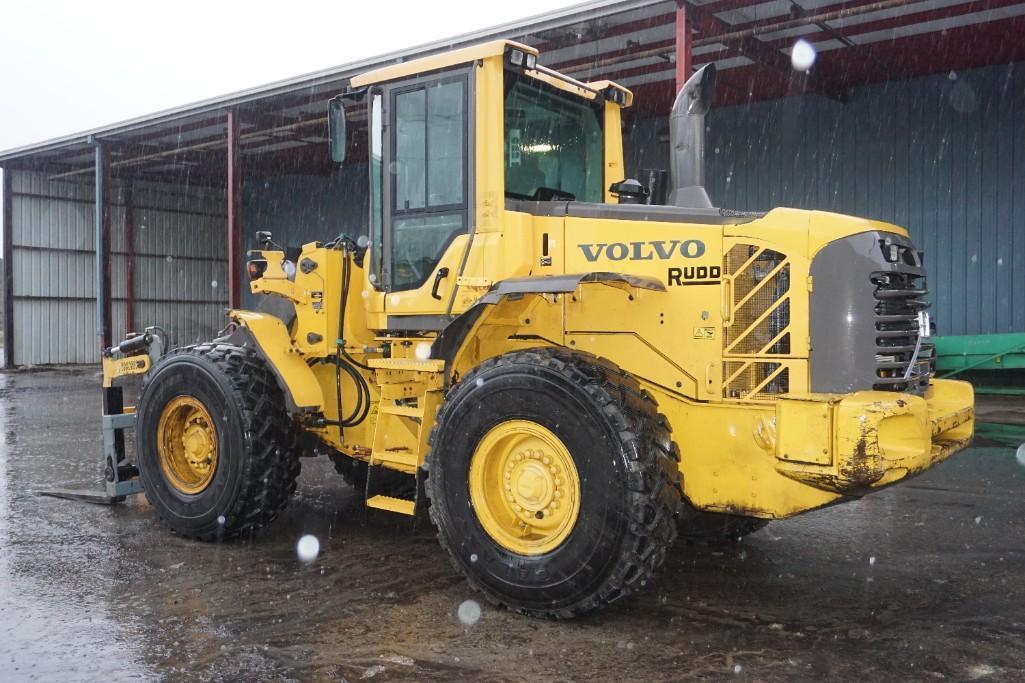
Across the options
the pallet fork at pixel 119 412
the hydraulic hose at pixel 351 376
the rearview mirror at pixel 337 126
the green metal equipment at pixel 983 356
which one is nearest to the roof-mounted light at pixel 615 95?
the rearview mirror at pixel 337 126

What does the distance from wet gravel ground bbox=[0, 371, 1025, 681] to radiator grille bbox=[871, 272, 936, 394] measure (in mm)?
1089

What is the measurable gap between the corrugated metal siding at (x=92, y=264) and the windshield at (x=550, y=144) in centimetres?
2421

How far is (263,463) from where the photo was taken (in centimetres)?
549

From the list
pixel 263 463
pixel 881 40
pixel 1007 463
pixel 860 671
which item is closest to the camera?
pixel 860 671

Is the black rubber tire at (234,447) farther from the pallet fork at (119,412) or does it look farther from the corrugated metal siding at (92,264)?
the corrugated metal siding at (92,264)

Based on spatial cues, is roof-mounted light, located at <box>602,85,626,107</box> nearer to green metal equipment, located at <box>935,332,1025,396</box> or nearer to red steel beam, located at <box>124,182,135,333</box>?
green metal equipment, located at <box>935,332,1025,396</box>

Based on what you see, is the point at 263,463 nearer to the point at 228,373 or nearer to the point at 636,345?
the point at 228,373

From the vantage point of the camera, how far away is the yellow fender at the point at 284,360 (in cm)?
554

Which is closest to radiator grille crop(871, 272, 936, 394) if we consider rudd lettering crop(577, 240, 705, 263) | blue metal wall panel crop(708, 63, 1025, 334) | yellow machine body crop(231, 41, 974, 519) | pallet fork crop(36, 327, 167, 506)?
yellow machine body crop(231, 41, 974, 519)

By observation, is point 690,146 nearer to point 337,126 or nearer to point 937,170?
point 337,126

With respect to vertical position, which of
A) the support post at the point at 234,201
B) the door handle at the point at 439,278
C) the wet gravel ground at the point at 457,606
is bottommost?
the wet gravel ground at the point at 457,606

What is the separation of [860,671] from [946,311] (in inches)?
554

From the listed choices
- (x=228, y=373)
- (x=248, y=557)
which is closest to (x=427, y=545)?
(x=248, y=557)

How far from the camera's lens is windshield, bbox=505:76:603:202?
16.6 ft
